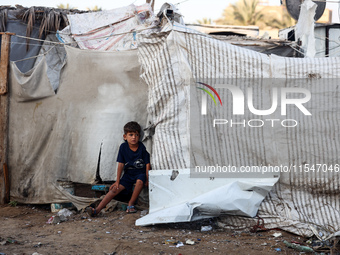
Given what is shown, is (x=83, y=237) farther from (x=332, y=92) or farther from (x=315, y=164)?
(x=332, y=92)

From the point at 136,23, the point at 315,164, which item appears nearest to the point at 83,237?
the point at 315,164

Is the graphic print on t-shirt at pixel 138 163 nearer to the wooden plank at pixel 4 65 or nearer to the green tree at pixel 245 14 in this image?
the wooden plank at pixel 4 65

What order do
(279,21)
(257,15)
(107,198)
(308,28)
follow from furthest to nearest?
(257,15)
(279,21)
(308,28)
(107,198)

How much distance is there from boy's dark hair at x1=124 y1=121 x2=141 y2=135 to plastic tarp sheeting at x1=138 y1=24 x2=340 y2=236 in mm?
297

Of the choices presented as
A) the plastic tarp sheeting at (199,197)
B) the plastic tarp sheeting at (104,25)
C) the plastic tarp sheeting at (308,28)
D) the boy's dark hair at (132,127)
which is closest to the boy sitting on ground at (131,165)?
the boy's dark hair at (132,127)

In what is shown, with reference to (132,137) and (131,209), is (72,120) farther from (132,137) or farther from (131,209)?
(131,209)

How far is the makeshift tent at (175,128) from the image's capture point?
4.12 meters

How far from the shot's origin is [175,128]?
4.48 metres

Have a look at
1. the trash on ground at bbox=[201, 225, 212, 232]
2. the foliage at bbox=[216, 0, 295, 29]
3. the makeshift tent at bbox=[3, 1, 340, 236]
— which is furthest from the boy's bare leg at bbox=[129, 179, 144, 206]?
the foliage at bbox=[216, 0, 295, 29]

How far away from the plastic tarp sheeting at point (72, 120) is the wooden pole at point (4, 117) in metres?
0.08

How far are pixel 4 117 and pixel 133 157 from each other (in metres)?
2.19

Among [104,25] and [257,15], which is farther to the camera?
[257,15]

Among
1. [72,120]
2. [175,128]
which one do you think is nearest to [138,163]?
[175,128]

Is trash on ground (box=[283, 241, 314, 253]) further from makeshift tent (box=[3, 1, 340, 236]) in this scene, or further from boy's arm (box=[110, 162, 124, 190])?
boy's arm (box=[110, 162, 124, 190])
